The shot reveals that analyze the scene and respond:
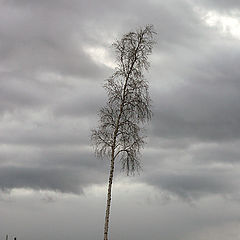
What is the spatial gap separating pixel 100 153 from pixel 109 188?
9.89ft

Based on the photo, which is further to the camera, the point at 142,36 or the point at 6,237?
the point at 6,237

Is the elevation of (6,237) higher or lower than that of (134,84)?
lower

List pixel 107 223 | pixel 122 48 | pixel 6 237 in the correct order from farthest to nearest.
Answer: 1. pixel 6 237
2. pixel 122 48
3. pixel 107 223

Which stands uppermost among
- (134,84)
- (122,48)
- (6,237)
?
(122,48)

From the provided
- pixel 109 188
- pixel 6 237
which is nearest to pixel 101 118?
pixel 109 188

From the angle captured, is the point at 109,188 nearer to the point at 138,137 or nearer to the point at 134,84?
the point at 138,137

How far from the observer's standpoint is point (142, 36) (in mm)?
47219

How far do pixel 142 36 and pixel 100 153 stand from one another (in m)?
10.6

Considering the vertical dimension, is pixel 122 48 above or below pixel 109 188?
above

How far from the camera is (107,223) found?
144 ft

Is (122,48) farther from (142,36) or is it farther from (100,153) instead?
(100,153)

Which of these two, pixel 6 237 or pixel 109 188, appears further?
pixel 6 237

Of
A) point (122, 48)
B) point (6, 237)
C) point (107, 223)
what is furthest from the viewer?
point (6, 237)

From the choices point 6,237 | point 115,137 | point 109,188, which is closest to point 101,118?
point 115,137
